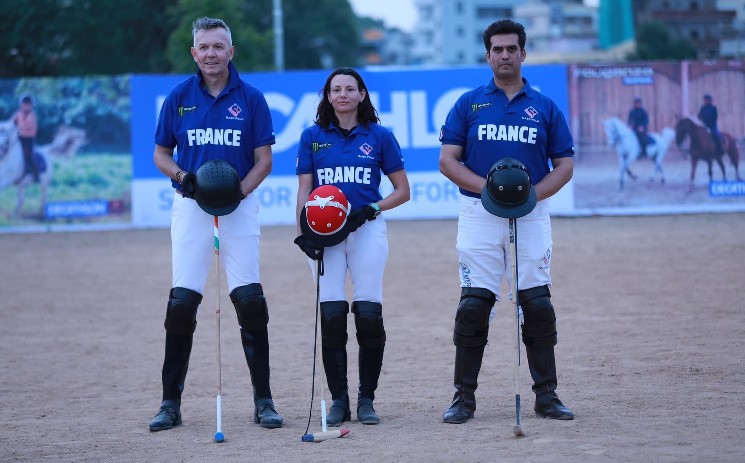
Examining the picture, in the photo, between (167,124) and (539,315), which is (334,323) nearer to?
(539,315)

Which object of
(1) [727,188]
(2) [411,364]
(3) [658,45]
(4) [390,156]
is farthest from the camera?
(3) [658,45]

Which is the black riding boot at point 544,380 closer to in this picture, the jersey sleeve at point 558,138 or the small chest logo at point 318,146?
the jersey sleeve at point 558,138

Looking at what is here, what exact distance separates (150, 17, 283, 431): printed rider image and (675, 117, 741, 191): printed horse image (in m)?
14.6

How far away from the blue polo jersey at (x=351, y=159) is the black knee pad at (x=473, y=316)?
806mm

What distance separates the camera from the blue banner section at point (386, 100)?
800 inches

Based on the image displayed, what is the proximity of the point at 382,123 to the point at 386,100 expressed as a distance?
0.55m

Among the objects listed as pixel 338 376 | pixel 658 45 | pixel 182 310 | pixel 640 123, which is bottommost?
A: pixel 338 376

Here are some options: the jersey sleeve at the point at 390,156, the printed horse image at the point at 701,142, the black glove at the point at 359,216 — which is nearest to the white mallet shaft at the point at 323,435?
the black glove at the point at 359,216

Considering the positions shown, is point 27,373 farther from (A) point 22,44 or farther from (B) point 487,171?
(A) point 22,44

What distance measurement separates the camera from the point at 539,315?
679 cm

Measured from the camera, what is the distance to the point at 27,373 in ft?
30.0

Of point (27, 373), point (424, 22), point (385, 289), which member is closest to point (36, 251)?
point (385, 289)

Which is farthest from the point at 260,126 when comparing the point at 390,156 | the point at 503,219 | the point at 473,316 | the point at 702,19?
the point at 702,19

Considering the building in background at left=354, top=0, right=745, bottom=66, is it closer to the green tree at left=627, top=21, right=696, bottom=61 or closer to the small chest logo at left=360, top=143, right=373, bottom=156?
the green tree at left=627, top=21, right=696, bottom=61
